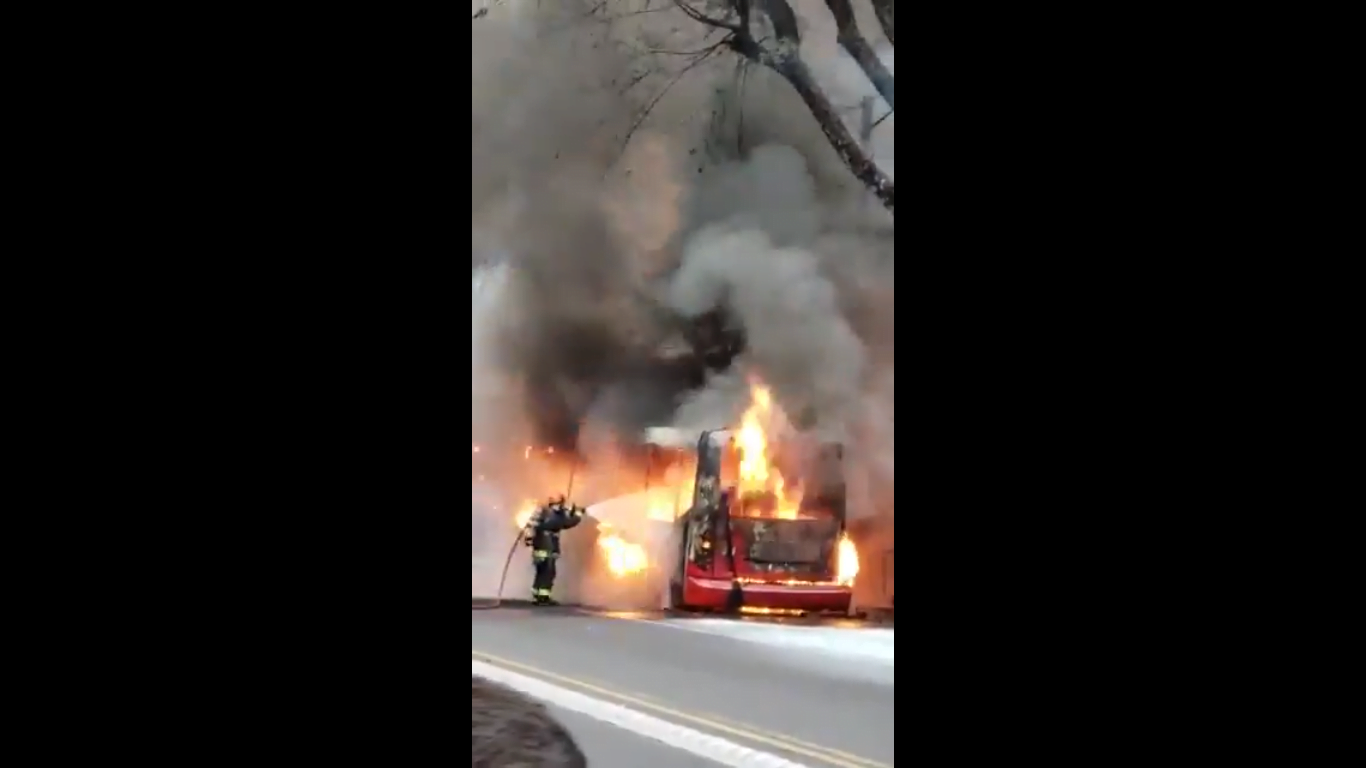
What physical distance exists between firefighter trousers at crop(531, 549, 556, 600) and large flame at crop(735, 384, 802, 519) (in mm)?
271

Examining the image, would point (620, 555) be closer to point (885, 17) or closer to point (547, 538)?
point (547, 538)

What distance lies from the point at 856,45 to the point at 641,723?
92 cm

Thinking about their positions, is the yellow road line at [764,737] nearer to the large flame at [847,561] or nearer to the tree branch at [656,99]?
the large flame at [847,561]

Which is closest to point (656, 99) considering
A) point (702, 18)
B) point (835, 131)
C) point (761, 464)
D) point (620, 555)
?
point (702, 18)

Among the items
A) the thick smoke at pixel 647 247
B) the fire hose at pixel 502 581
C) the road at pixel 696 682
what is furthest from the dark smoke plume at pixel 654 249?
the road at pixel 696 682

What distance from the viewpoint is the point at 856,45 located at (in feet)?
4.59

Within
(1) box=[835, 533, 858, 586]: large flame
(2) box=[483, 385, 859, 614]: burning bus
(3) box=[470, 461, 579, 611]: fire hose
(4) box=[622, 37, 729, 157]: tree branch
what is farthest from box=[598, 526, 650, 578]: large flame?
(4) box=[622, 37, 729, 157]: tree branch

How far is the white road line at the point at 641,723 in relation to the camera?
1.26 metres

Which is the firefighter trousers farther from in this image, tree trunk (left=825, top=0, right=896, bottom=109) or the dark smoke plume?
tree trunk (left=825, top=0, right=896, bottom=109)
